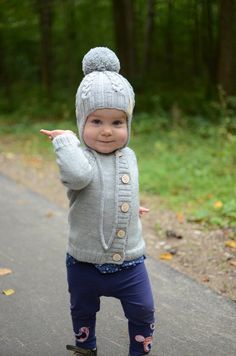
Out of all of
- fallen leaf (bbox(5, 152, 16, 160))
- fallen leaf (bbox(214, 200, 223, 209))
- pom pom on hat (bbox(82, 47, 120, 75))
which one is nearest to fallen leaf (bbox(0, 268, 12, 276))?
pom pom on hat (bbox(82, 47, 120, 75))

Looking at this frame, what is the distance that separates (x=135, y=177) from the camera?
2543mm

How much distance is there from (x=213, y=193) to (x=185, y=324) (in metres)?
3.07

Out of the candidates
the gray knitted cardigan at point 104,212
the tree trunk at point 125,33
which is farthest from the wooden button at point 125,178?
the tree trunk at point 125,33

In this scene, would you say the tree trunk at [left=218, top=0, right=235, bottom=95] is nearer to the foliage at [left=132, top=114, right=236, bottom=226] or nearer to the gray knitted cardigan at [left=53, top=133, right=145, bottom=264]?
the foliage at [left=132, top=114, right=236, bottom=226]

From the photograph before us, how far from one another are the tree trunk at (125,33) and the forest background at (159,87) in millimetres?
30

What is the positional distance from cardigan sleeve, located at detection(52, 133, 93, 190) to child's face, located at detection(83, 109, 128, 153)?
0.39 ft

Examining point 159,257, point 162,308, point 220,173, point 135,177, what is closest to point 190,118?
point 220,173

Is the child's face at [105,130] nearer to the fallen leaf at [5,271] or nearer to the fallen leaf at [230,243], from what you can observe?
the fallen leaf at [5,271]

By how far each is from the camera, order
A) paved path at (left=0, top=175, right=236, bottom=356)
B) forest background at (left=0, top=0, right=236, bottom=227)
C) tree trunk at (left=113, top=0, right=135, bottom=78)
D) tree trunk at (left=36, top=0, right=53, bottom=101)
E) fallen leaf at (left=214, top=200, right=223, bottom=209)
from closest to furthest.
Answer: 1. paved path at (left=0, top=175, right=236, bottom=356)
2. fallen leaf at (left=214, top=200, right=223, bottom=209)
3. forest background at (left=0, top=0, right=236, bottom=227)
4. tree trunk at (left=113, top=0, right=135, bottom=78)
5. tree trunk at (left=36, top=0, right=53, bottom=101)

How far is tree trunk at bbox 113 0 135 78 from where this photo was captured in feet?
47.1

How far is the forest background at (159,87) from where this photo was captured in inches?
271

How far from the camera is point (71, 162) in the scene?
2.31 m

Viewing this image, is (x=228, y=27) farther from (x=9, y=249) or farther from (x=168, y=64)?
(x=168, y=64)

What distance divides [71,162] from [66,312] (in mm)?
1493
